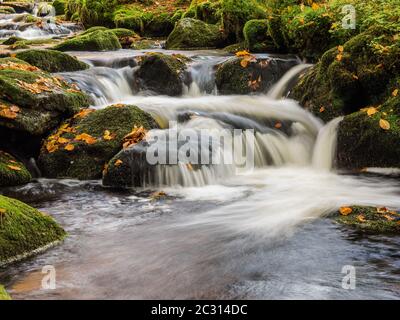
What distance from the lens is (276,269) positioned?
3.76 meters

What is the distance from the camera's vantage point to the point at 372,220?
4629 mm

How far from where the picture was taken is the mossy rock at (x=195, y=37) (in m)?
14.7

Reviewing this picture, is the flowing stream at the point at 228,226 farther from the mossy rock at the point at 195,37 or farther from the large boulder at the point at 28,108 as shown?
the mossy rock at the point at 195,37

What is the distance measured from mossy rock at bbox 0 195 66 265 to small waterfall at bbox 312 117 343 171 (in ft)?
14.7

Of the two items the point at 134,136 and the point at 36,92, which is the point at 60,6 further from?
the point at 134,136

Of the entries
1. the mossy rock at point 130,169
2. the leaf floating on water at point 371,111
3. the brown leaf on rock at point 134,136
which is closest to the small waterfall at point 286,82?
the leaf floating on water at point 371,111

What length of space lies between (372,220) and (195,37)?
11.2 meters

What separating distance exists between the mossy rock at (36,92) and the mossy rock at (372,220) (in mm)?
4844

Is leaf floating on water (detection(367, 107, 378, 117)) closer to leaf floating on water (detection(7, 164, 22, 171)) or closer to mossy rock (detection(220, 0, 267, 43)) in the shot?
leaf floating on water (detection(7, 164, 22, 171))

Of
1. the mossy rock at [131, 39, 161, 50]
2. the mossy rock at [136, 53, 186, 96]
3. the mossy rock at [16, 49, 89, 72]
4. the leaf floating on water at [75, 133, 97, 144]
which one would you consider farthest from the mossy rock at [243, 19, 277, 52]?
the leaf floating on water at [75, 133, 97, 144]

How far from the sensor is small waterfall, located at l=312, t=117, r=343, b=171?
288 inches

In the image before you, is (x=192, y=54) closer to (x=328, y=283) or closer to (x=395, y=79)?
(x=395, y=79)

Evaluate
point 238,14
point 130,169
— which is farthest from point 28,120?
point 238,14
